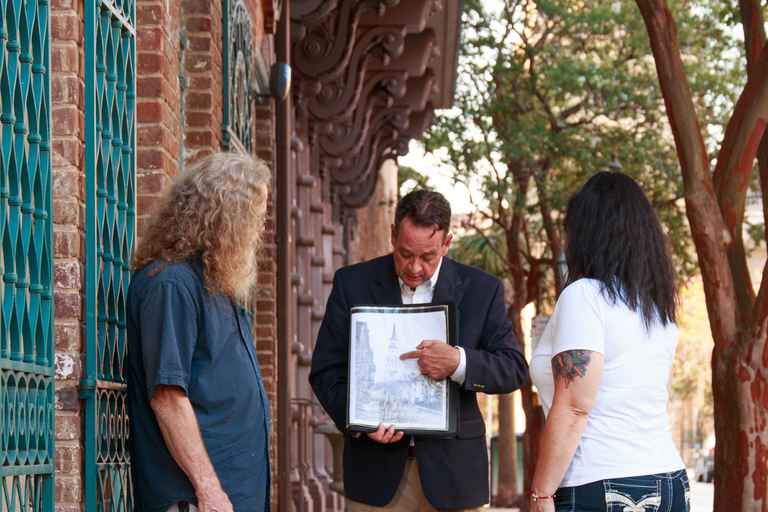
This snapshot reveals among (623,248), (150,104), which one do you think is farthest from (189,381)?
(150,104)

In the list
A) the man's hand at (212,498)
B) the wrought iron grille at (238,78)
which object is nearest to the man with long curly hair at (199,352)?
the man's hand at (212,498)

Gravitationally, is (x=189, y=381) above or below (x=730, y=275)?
below

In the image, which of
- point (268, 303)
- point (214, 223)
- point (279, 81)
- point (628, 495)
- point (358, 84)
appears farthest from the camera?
point (358, 84)

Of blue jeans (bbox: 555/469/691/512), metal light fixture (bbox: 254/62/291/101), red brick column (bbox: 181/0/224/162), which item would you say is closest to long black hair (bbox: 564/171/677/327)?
blue jeans (bbox: 555/469/691/512)

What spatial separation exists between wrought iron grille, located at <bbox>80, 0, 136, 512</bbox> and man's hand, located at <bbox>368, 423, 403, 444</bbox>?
3.15 feet

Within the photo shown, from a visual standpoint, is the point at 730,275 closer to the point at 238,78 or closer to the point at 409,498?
the point at 238,78

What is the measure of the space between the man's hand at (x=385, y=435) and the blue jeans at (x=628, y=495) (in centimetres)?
72

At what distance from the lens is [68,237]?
325 cm

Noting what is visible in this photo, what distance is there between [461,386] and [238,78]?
3506mm

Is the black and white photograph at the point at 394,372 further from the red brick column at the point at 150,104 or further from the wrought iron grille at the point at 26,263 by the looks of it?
the red brick column at the point at 150,104

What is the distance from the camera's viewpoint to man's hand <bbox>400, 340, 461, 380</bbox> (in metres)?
3.34

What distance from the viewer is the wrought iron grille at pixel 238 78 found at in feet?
18.6

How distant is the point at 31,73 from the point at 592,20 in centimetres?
1524

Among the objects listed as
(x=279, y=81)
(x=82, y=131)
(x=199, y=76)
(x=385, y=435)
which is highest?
(x=279, y=81)
